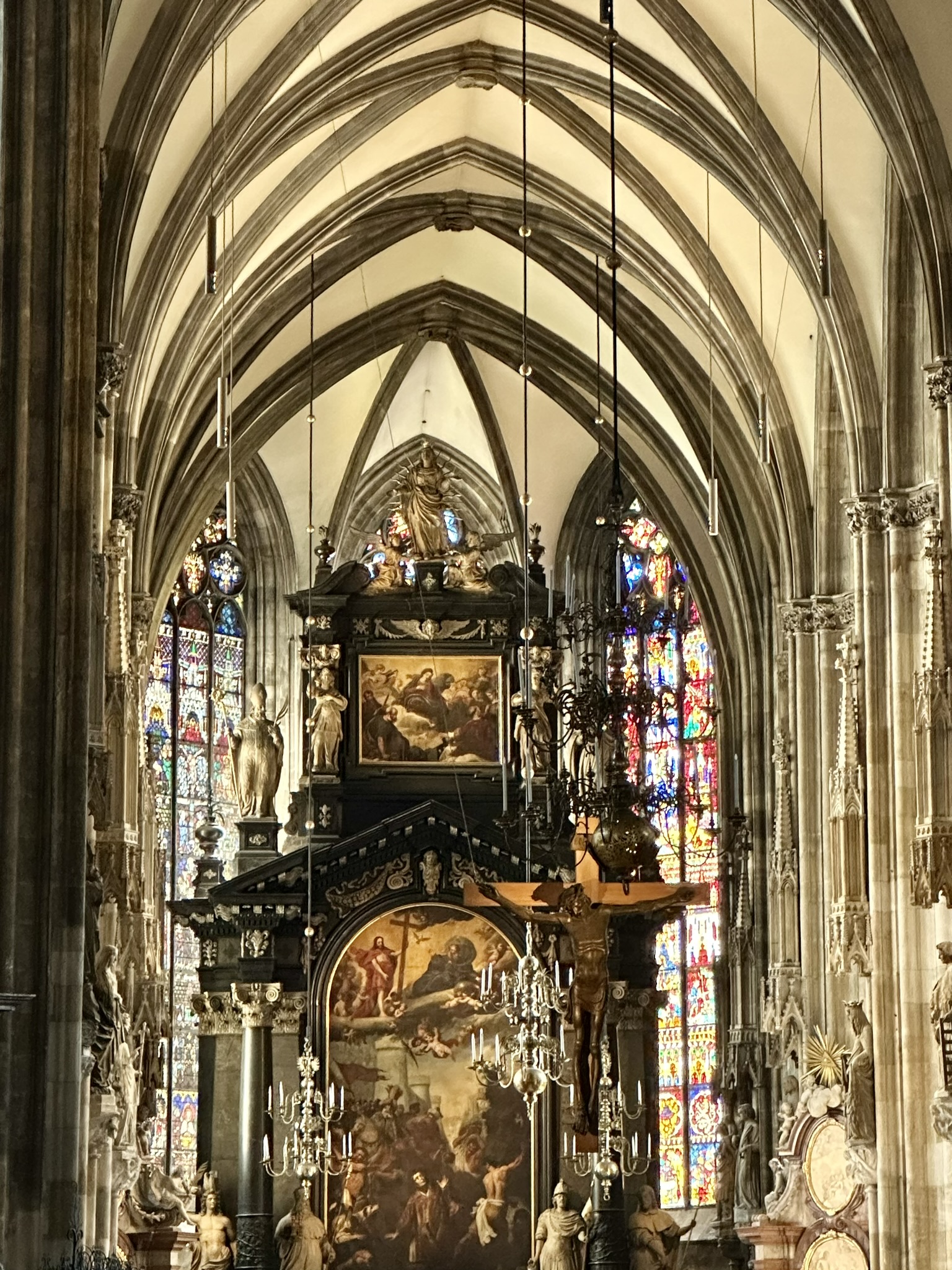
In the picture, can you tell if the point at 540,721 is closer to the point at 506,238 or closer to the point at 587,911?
the point at 506,238

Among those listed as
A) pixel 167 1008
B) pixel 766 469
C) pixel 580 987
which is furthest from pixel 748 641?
pixel 580 987

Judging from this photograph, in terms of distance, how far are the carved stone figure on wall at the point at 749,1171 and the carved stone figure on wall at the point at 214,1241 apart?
19.2 feet

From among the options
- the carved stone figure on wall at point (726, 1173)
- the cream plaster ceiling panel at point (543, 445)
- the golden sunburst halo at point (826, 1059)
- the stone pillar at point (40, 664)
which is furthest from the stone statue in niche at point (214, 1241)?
the stone pillar at point (40, 664)

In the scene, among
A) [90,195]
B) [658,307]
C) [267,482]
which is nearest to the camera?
[90,195]

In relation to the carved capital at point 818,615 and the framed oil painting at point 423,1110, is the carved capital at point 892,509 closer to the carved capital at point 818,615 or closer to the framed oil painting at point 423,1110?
the carved capital at point 818,615

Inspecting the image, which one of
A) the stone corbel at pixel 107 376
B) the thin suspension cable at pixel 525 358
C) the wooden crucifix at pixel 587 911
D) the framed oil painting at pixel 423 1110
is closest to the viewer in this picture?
the wooden crucifix at pixel 587 911

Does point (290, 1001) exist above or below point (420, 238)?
below

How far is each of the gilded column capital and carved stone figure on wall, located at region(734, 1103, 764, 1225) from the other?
229 inches

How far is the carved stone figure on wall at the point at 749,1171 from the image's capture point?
30078 millimetres

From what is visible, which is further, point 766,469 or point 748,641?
point 748,641

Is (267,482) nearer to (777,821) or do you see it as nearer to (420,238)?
(420,238)

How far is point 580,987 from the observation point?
21.0 m

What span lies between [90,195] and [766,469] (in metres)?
14.1

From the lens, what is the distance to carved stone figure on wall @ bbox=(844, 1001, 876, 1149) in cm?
2384
